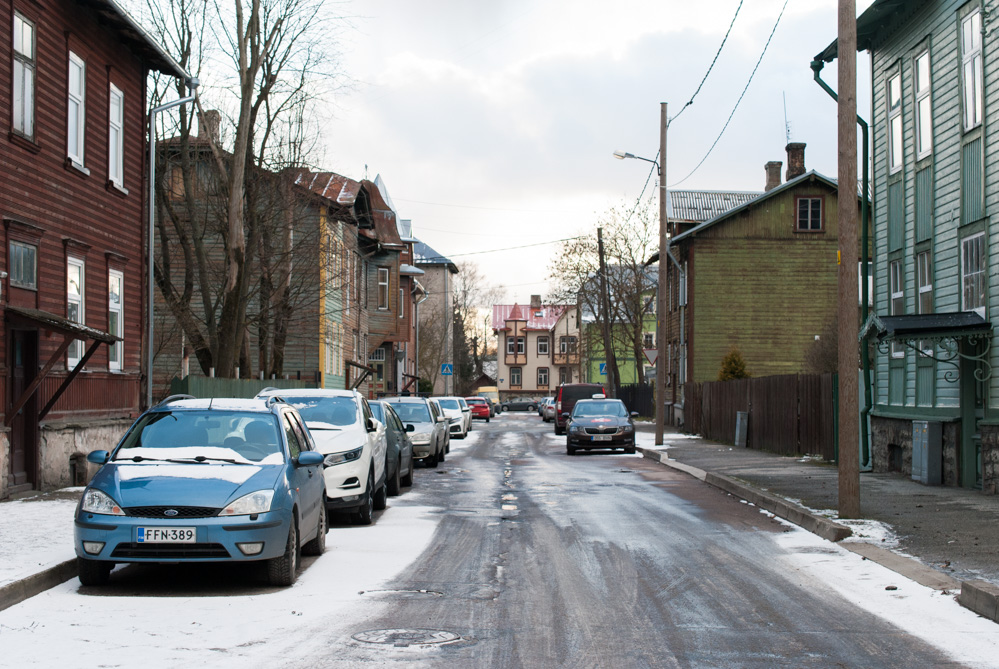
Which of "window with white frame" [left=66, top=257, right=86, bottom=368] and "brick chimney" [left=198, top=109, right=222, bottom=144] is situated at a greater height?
"brick chimney" [left=198, top=109, right=222, bottom=144]

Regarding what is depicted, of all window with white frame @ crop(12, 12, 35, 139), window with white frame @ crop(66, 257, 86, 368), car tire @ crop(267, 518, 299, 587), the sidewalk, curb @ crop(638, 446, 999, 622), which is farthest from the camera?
window with white frame @ crop(66, 257, 86, 368)

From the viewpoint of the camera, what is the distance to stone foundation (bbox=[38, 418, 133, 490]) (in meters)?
17.0

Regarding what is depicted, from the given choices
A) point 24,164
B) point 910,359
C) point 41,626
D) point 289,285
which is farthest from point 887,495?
point 289,285

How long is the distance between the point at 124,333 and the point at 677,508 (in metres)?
11.3

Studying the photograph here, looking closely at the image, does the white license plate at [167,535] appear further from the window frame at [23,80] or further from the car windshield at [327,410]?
Answer: the window frame at [23,80]

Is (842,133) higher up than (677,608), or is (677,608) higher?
(842,133)

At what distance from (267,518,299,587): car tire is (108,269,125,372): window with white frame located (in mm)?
12444

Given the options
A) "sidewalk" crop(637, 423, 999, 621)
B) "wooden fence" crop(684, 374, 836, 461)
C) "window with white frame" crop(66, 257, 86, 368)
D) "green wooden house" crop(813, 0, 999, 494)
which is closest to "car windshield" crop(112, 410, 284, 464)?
"sidewalk" crop(637, 423, 999, 621)

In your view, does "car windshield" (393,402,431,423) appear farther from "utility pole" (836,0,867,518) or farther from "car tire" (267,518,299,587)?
"car tire" (267,518,299,587)

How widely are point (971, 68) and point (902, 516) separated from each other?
7984mm

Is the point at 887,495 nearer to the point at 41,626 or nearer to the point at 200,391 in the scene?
→ the point at 41,626

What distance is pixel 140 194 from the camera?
73.7 ft

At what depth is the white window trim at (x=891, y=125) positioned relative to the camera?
20.8 metres

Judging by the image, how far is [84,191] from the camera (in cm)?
1933
